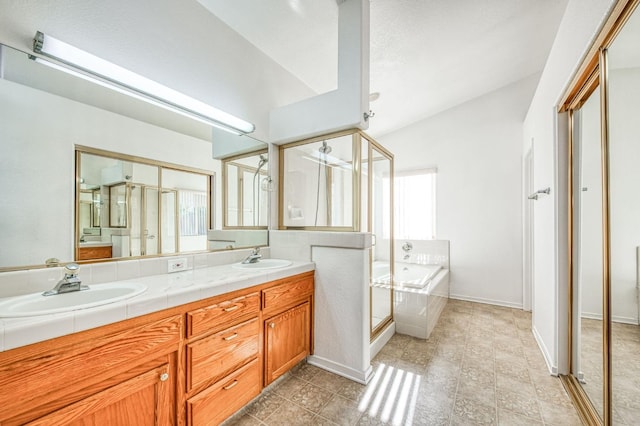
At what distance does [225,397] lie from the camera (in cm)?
138

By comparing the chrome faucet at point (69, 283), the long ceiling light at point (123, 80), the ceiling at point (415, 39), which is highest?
the ceiling at point (415, 39)

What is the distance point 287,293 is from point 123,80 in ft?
5.31

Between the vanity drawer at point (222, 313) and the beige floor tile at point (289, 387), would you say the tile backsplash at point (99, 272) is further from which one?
the beige floor tile at point (289, 387)

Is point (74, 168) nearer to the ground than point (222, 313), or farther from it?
farther from it

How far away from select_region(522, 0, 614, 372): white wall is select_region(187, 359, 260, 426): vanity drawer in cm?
219

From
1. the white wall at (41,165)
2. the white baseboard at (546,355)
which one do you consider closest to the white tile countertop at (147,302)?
the white wall at (41,165)

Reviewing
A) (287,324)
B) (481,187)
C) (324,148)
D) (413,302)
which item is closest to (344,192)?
(324,148)

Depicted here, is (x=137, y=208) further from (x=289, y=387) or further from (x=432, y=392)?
(x=432, y=392)

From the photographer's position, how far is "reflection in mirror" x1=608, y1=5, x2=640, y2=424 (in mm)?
1040

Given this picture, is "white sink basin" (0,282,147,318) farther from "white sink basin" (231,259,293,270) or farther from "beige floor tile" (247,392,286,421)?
"beige floor tile" (247,392,286,421)

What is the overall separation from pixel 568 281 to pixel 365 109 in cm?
193

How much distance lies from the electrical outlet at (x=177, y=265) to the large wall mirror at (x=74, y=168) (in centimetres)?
8

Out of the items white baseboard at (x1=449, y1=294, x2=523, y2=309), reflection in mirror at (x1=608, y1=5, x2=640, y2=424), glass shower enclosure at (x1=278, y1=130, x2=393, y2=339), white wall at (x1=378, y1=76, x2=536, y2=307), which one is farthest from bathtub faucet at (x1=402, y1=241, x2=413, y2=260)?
reflection in mirror at (x1=608, y1=5, x2=640, y2=424)

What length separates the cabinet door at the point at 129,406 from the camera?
0.87 meters
